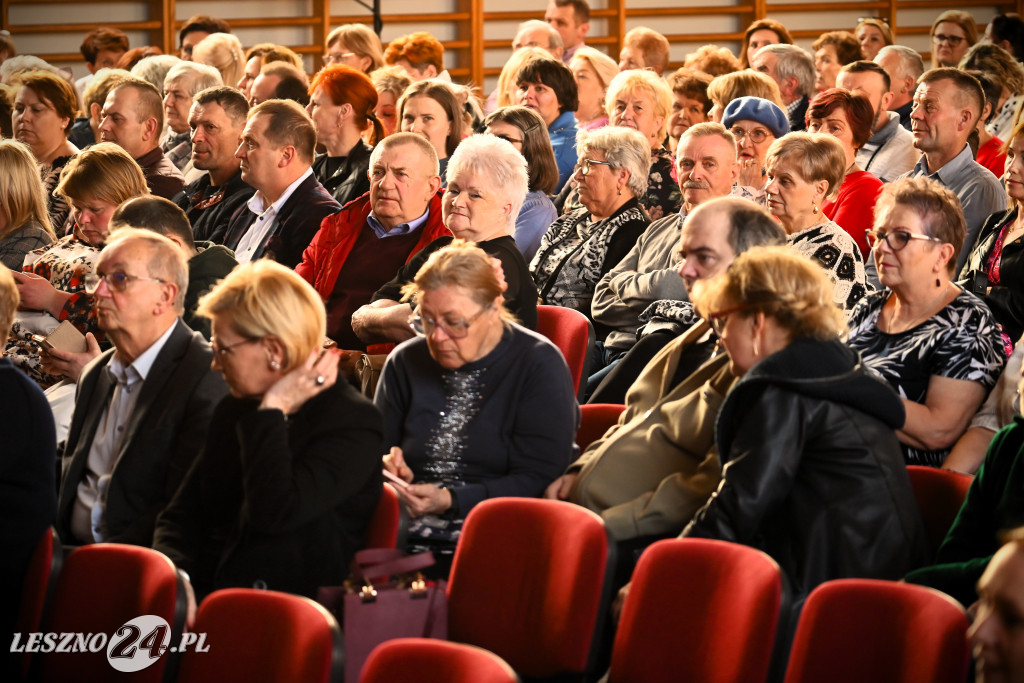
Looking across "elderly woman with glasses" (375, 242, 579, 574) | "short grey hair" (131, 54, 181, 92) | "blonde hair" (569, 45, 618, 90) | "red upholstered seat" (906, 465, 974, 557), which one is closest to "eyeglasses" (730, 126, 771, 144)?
"blonde hair" (569, 45, 618, 90)

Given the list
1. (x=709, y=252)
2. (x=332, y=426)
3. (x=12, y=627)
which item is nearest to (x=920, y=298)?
(x=709, y=252)

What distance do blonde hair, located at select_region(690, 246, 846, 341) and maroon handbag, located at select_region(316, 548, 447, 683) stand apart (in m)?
0.80

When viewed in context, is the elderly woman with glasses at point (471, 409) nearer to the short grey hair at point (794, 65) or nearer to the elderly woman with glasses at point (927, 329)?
the elderly woman with glasses at point (927, 329)

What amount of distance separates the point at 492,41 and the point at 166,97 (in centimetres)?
425

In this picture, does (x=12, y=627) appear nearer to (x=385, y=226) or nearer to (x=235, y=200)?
(x=385, y=226)

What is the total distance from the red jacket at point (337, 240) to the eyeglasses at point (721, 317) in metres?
1.59

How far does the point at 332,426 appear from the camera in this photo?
84.3 inches

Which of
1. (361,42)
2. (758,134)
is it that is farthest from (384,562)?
(361,42)

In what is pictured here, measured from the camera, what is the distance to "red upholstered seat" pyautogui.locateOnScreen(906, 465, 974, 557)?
221cm

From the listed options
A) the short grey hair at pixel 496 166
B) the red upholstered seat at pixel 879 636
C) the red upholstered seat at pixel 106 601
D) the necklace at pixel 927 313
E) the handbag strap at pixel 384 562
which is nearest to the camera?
the red upholstered seat at pixel 879 636

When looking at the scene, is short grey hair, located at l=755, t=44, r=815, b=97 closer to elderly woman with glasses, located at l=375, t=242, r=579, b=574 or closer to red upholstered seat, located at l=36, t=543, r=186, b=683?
elderly woman with glasses, located at l=375, t=242, r=579, b=574

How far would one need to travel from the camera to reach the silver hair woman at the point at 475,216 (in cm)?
333

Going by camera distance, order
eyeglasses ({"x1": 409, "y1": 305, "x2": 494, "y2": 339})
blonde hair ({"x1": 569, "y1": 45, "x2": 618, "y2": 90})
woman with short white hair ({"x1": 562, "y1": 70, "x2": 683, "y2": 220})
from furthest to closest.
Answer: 1. blonde hair ({"x1": 569, "y1": 45, "x2": 618, "y2": 90})
2. woman with short white hair ({"x1": 562, "y1": 70, "x2": 683, "y2": 220})
3. eyeglasses ({"x1": 409, "y1": 305, "x2": 494, "y2": 339})

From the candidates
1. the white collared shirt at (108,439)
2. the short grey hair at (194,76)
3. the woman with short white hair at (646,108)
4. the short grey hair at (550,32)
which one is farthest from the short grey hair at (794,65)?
the white collared shirt at (108,439)
